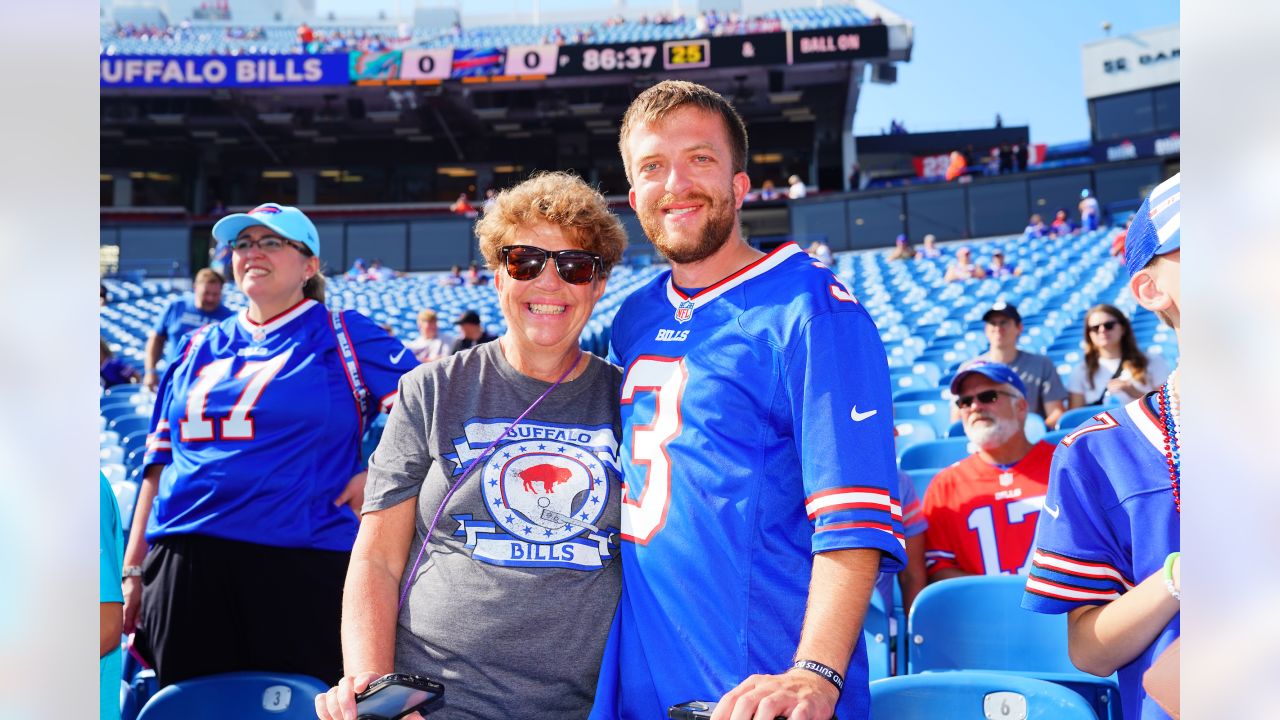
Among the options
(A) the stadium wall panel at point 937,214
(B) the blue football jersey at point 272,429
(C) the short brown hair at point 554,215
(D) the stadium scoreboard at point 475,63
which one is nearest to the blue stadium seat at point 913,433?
(B) the blue football jersey at point 272,429

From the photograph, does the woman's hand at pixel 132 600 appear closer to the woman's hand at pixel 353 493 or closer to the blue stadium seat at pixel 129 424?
the woman's hand at pixel 353 493

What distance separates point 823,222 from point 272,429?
906 inches

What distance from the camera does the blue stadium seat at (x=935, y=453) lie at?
4.44 m

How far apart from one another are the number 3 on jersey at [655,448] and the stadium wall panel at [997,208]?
23042 millimetres

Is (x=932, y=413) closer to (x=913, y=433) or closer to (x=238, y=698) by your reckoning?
(x=913, y=433)

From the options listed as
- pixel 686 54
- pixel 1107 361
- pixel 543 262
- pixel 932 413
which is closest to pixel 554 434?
pixel 543 262

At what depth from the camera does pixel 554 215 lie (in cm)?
169

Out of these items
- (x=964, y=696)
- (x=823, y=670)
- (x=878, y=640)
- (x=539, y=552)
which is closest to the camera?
(x=823, y=670)

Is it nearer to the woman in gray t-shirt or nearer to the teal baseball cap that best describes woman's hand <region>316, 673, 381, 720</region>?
the woman in gray t-shirt

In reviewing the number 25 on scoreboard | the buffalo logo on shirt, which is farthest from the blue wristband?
the number 25 on scoreboard

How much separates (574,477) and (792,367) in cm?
41
